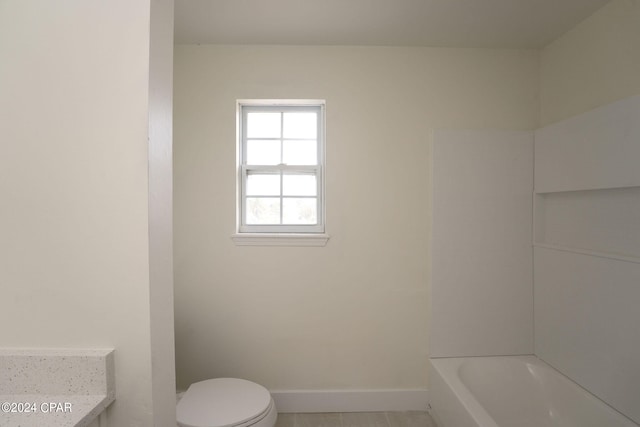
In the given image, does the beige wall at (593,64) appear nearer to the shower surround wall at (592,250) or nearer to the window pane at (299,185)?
the shower surround wall at (592,250)

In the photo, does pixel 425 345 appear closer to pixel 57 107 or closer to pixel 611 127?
pixel 611 127

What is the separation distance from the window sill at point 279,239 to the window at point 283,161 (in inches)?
6.0

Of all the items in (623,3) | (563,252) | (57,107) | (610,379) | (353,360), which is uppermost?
(623,3)

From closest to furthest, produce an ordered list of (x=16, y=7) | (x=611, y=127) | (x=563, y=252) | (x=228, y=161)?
(x=16, y=7) → (x=611, y=127) → (x=563, y=252) → (x=228, y=161)

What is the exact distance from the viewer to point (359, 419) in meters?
2.02

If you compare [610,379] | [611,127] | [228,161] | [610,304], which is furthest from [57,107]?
[610,379]

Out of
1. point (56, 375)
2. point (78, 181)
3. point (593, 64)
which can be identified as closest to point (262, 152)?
point (78, 181)

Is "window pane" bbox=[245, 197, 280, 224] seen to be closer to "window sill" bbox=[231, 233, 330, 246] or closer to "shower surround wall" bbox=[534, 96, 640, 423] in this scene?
"window sill" bbox=[231, 233, 330, 246]

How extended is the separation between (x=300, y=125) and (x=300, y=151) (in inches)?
7.6

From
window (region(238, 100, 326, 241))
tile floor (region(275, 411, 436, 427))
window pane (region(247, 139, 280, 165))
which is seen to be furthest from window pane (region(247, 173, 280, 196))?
tile floor (region(275, 411, 436, 427))

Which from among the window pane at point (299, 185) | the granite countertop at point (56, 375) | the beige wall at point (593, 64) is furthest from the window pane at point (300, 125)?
the granite countertop at point (56, 375)

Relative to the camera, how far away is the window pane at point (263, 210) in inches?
88.8

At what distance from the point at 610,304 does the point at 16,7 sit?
261 centimetres

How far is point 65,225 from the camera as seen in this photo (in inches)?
32.8
